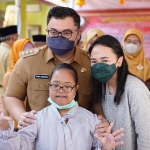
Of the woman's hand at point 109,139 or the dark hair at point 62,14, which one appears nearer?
the woman's hand at point 109,139

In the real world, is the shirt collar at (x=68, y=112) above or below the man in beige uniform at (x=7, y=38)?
below

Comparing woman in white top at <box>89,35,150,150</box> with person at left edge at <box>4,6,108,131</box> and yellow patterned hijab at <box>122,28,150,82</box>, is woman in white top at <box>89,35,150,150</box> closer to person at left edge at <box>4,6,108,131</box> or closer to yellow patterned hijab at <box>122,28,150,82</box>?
person at left edge at <box>4,6,108,131</box>

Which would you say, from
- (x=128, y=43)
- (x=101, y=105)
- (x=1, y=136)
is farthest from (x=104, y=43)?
(x=128, y=43)

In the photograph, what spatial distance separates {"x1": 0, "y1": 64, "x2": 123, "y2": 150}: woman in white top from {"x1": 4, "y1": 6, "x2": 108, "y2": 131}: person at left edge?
20 cm

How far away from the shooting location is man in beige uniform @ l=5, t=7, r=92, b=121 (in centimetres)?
165

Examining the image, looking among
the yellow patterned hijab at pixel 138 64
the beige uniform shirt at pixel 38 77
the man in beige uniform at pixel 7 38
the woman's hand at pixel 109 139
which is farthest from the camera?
the man in beige uniform at pixel 7 38

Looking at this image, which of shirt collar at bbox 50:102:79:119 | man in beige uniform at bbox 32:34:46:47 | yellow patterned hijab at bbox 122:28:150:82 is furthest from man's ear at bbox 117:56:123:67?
man in beige uniform at bbox 32:34:46:47

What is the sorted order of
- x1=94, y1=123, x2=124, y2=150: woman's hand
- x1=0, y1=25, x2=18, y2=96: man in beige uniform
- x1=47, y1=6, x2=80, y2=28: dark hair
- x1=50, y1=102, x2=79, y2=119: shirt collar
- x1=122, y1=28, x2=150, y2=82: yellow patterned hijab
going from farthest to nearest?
x1=0, y1=25, x2=18, y2=96: man in beige uniform < x1=122, y1=28, x2=150, y2=82: yellow patterned hijab < x1=47, y1=6, x2=80, y2=28: dark hair < x1=50, y1=102, x2=79, y2=119: shirt collar < x1=94, y1=123, x2=124, y2=150: woman's hand

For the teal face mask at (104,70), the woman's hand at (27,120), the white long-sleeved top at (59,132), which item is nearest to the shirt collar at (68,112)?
the white long-sleeved top at (59,132)

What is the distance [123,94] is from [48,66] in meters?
0.53

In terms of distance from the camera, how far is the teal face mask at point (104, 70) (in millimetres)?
1561

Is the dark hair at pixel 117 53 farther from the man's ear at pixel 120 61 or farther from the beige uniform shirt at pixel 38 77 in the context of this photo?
the beige uniform shirt at pixel 38 77

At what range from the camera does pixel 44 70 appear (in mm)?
1758

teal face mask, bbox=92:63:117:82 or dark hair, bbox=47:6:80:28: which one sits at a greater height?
dark hair, bbox=47:6:80:28
